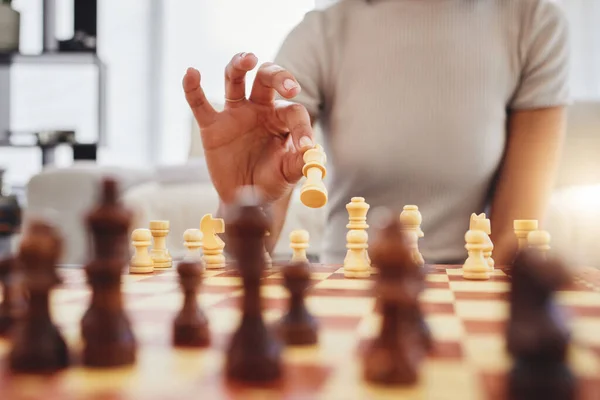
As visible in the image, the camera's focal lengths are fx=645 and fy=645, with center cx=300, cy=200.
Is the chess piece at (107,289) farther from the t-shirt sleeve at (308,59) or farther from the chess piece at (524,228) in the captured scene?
the t-shirt sleeve at (308,59)

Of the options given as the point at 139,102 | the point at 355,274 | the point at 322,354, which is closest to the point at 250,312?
the point at 322,354

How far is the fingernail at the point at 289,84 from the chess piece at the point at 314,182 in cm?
16

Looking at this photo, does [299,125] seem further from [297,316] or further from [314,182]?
[297,316]

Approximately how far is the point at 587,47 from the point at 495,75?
9.92ft

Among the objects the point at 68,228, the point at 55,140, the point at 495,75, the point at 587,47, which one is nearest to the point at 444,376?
the point at 495,75

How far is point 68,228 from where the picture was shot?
326 cm

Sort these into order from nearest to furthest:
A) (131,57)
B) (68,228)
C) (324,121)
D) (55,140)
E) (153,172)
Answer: (324,121) < (68,228) < (153,172) < (55,140) < (131,57)

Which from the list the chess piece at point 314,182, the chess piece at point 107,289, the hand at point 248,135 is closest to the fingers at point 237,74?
the hand at point 248,135

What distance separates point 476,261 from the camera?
1.18 m

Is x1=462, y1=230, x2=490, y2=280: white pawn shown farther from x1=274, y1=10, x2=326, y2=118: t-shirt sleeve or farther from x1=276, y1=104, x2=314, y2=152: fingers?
x1=274, y1=10, x2=326, y2=118: t-shirt sleeve

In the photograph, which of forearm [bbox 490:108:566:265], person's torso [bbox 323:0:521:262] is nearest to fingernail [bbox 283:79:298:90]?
person's torso [bbox 323:0:521:262]

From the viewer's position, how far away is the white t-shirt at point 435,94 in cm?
183

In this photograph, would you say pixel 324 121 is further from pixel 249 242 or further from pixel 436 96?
pixel 249 242

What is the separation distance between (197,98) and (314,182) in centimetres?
46
